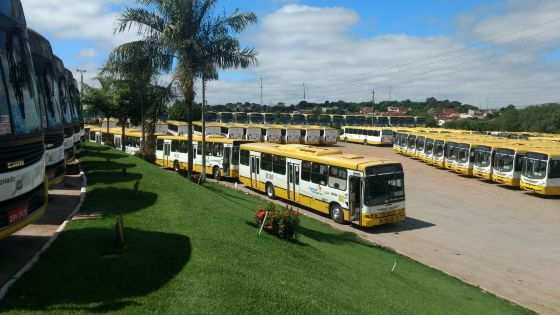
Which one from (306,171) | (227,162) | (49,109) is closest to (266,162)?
(306,171)

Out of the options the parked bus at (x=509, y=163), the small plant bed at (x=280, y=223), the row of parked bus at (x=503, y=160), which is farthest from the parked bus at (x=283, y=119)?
the small plant bed at (x=280, y=223)

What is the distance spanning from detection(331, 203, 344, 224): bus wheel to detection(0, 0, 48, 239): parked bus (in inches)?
538

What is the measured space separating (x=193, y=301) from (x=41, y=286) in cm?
185

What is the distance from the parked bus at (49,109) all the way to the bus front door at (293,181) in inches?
504

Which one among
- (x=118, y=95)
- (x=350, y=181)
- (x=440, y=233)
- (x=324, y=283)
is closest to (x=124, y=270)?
(x=324, y=283)

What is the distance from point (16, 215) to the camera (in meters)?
6.58

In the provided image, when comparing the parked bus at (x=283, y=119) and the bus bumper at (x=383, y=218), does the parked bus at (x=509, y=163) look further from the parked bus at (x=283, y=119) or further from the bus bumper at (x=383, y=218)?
the parked bus at (x=283, y=119)

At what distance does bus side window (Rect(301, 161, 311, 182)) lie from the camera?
22062mm

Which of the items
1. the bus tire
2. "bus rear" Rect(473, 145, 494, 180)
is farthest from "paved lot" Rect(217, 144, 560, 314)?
"bus rear" Rect(473, 145, 494, 180)

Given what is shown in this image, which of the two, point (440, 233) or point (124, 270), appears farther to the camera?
point (440, 233)

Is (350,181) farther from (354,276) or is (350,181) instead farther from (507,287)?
(354,276)

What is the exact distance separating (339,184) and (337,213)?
3.86ft

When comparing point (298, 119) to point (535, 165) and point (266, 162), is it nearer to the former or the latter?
point (535, 165)

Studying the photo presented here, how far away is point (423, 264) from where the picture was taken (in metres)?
14.5
